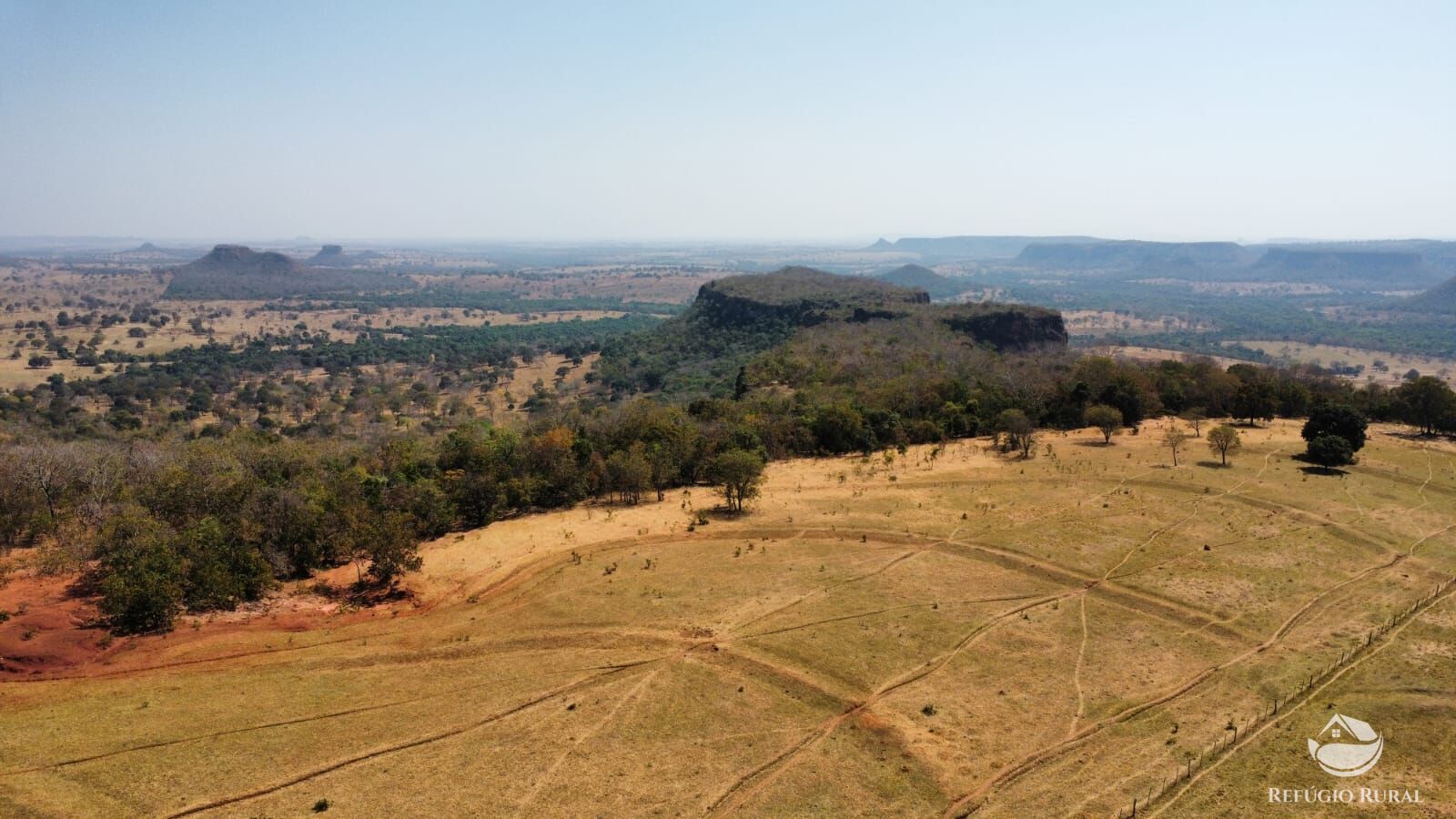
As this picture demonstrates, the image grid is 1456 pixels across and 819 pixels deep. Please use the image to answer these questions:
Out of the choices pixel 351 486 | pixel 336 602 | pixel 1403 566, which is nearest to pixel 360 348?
pixel 351 486

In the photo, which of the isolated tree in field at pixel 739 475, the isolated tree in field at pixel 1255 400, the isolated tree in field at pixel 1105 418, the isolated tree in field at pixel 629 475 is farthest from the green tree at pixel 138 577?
the isolated tree in field at pixel 1255 400

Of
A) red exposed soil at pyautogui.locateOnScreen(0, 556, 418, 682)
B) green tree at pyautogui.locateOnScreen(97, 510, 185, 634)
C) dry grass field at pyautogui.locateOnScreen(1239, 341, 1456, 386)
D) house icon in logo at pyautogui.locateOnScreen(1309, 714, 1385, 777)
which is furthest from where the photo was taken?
dry grass field at pyautogui.locateOnScreen(1239, 341, 1456, 386)

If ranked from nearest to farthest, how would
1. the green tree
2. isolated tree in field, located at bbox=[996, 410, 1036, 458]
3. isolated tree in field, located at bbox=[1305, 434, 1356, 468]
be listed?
the green tree < isolated tree in field, located at bbox=[1305, 434, 1356, 468] < isolated tree in field, located at bbox=[996, 410, 1036, 458]

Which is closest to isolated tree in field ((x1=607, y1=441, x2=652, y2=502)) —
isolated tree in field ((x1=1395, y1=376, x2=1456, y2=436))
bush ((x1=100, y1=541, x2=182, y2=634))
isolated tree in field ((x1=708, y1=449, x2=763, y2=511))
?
isolated tree in field ((x1=708, y1=449, x2=763, y2=511))

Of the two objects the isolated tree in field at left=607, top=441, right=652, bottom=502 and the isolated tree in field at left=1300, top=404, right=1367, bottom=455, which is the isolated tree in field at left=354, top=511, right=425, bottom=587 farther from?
the isolated tree in field at left=1300, top=404, right=1367, bottom=455

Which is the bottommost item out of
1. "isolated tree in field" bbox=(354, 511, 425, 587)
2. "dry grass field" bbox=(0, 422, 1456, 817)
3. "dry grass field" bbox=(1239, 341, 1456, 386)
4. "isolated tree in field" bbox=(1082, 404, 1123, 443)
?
"dry grass field" bbox=(1239, 341, 1456, 386)

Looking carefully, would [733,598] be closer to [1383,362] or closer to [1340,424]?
[1340,424]

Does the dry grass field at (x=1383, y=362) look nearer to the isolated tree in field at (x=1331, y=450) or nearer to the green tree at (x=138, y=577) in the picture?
the isolated tree in field at (x=1331, y=450)

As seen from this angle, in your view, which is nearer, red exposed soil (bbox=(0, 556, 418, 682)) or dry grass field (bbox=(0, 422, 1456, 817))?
dry grass field (bbox=(0, 422, 1456, 817))
